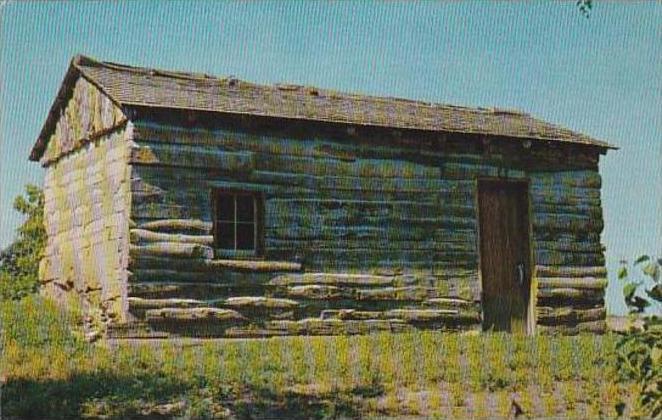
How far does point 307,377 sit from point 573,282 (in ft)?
23.3

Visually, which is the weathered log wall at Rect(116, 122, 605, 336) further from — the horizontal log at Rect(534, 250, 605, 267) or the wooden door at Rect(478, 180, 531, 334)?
the wooden door at Rect(478, 180, 531, 334)

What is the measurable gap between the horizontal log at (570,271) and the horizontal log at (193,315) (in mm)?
5227

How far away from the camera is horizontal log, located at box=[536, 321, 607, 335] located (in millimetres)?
15047

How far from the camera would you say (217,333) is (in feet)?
41.8

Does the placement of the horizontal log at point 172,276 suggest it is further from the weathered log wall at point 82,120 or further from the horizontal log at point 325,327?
→ the weathered log wall at point 82,120

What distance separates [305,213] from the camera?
13617mm

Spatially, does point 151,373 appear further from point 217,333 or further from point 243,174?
point 243,174

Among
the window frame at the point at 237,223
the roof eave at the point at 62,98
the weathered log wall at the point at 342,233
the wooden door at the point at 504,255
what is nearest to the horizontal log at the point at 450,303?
the weathered log wall at the point at 342,233

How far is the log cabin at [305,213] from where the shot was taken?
12.6m

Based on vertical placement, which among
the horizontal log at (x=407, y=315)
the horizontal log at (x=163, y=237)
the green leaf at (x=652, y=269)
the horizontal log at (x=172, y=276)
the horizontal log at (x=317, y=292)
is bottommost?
the horizontal log at (x=407, y=315)

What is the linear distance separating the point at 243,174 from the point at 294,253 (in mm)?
1367

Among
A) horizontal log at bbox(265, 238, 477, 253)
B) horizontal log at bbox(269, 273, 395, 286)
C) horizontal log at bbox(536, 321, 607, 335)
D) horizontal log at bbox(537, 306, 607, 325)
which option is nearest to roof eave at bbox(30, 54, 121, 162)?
horizontal log at bbox(265, 238, 477, 253)

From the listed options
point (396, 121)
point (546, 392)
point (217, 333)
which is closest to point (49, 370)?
point (217, 333)

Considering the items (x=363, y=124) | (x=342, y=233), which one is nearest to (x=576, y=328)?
(x=342, y=233)
